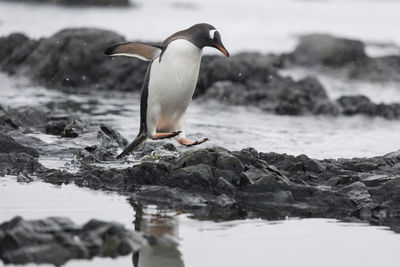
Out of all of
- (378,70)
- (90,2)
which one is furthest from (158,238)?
(90,2)

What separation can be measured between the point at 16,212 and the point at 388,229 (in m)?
2.82

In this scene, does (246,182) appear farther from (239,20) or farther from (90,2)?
(90,2)

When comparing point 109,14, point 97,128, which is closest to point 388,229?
point 97,128

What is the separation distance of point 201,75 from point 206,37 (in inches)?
280

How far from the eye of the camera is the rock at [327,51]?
65.3 feet

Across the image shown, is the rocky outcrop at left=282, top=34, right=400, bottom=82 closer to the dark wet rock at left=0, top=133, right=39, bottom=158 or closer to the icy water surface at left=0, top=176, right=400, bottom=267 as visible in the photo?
the dark wet rock at left=0, top=133, right=39, bottom=158

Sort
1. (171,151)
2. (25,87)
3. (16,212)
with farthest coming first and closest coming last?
(25,87)
(171,151)
(16,212)

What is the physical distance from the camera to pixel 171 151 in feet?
27.1

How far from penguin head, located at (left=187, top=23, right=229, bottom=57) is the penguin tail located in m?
1.16

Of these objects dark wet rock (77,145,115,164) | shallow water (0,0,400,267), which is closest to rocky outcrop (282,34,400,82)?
shallow water (0,0,400,267)

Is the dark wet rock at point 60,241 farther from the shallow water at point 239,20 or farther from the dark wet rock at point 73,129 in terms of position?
the shallow water at point 239,20

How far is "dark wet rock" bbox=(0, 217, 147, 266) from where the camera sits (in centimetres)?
457

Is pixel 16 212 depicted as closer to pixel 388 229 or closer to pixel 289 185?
pixel 289 185

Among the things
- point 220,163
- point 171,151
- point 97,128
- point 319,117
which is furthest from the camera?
point 319,117
